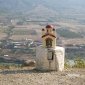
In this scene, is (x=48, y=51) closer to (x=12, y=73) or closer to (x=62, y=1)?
(x=12, y=73)

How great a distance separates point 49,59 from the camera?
45.7ft

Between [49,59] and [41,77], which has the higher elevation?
[49,59]

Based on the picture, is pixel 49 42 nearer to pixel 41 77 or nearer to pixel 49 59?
pixel 49 59

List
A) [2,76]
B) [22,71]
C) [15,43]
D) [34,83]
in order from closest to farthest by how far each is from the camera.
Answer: [34,83] < [2,76] < [22,71] < [15,43]

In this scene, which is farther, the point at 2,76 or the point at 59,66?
the point at 59,66

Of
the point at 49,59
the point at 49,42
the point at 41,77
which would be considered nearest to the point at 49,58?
the point at 49,59

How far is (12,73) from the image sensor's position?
1335 cm

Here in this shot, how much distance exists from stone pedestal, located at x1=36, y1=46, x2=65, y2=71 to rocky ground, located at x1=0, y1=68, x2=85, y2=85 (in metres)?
0.33

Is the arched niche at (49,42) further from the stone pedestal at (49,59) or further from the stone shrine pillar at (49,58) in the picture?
the stone pedestal at (49,59)

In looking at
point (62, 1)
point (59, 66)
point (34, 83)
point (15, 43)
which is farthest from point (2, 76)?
point (62, 1)

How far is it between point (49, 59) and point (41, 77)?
4.82 feet

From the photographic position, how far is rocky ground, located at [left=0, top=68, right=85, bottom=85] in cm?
1188

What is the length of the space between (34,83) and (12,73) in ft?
5.95

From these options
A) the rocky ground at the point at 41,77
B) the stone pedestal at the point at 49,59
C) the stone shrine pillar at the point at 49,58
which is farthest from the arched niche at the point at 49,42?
the rocky ground at the point at 41,77
